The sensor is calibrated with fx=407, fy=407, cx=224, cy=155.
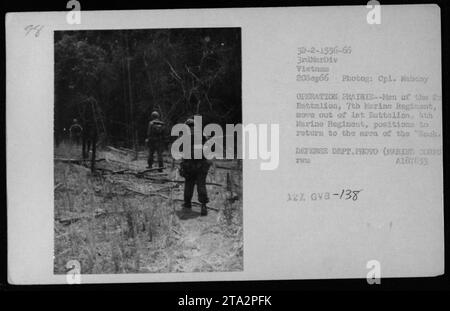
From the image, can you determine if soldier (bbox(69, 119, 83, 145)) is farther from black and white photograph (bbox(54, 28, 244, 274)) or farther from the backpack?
the backpack

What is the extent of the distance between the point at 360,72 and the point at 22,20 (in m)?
1.69

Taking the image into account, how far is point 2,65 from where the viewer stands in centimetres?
200

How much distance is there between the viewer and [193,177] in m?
1.99

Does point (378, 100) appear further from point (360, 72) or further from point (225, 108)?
point (225, 108)

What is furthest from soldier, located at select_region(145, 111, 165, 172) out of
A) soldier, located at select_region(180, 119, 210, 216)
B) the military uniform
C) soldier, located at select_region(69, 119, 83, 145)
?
soldier, located at select_region(69, 119, 83, 145)

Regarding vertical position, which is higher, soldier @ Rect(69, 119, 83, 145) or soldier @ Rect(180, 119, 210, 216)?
soldier @ Rect(69, 119, 83, 145)

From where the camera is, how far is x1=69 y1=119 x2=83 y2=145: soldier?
6.55ft

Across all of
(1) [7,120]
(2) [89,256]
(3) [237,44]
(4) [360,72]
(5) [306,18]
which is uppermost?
(5) [306,18]

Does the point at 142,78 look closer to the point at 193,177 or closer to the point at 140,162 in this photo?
the point at 140,162

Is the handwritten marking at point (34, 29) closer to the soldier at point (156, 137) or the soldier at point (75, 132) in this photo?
the soldier at point (75, 132)

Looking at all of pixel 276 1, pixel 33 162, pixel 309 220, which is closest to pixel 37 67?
pixel 33 162

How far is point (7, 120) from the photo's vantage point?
78.7 inches

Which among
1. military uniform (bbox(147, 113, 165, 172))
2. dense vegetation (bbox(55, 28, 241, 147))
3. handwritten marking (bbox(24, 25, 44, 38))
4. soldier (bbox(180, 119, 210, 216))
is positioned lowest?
soldier (bbox(180, 119, 210, 216))

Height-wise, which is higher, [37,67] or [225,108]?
[37,67]
